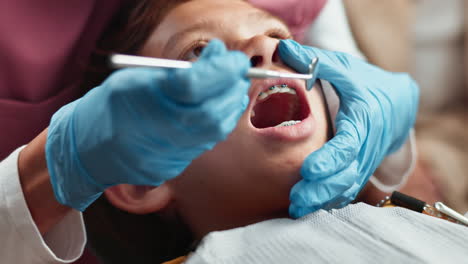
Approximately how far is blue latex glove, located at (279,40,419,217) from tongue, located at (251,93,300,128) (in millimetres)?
102

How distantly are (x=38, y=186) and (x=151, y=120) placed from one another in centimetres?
40

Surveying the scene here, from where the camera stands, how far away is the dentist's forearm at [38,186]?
91cm

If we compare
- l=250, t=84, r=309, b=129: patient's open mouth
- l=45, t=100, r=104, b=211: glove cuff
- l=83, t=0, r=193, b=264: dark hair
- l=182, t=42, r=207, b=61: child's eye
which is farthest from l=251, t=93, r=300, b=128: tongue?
l=45, t=100, r=104, b=211: glove cuff

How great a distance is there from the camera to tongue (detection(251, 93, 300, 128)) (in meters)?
1.13

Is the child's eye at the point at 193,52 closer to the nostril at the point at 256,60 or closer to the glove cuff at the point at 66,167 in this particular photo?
the nostril at the point at 256,60

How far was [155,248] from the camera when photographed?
1.26 metres

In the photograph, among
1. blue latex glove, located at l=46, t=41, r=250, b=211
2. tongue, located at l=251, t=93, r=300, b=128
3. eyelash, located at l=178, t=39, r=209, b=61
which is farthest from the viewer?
tongue, located at l=251, t=93, r=300, b=128

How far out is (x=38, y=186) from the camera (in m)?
0.92

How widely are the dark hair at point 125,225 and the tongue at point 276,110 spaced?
0.34 metres

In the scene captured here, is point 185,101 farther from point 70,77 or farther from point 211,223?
point 70,77

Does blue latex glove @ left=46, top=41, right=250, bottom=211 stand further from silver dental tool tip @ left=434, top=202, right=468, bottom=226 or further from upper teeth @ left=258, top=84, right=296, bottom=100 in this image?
silver dental tool tip @ left=434, top=202, right=468, bottom=226

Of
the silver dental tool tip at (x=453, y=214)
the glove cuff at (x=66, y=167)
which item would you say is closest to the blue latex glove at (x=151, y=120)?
the glove cuff at (x=66, y=167)

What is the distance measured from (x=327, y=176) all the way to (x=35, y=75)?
78cm

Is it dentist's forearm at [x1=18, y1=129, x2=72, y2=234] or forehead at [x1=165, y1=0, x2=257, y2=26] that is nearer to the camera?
dentist's forearm at [x1=18, y1=129, x2=72, y2=234]
